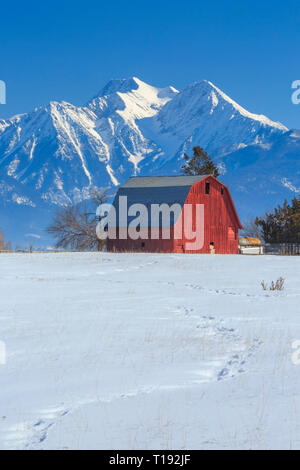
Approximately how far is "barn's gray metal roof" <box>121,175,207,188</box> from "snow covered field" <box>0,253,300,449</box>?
108 feet

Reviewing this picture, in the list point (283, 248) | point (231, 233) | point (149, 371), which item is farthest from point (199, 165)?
point (149, 371)

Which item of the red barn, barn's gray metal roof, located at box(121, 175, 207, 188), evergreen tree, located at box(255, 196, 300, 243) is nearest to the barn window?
the red barn

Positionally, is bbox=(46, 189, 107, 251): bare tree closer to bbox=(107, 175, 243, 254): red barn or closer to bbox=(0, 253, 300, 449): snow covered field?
bbox=(107, 175, 243, 254): red barn

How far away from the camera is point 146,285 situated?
22.0 metres

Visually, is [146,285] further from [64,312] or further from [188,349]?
[188,349]

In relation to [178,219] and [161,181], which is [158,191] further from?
[178,219]

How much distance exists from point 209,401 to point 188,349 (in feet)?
9.87

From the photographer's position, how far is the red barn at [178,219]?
48625mm

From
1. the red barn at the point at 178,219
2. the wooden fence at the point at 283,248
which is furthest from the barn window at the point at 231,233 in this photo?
the wooden fence at the point at 283,248

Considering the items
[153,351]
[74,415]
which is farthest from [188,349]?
[74,415]

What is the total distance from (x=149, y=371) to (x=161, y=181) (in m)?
45.7

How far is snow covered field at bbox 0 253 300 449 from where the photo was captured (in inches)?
244

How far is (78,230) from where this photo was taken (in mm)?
63094

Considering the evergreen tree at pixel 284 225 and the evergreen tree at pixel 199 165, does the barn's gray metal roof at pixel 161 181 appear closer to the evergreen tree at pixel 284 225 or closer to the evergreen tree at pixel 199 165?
the evergreen tree at pixel 284 225
